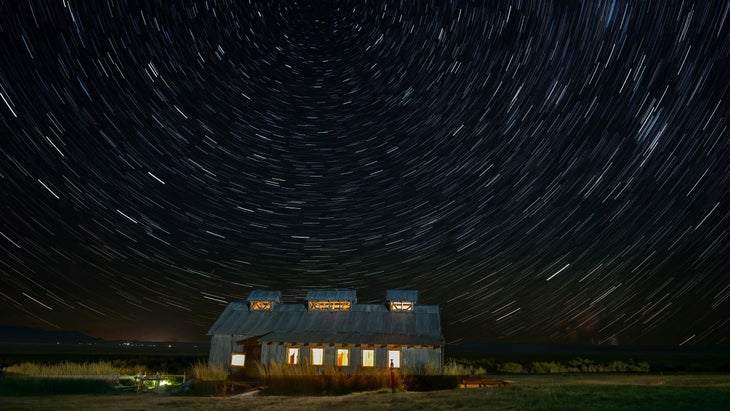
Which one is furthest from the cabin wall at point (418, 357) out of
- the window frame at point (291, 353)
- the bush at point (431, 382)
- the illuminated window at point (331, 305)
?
the illuminated window at point (331, 305)

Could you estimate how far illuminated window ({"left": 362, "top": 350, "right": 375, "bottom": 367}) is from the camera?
Answer: 94.1ft

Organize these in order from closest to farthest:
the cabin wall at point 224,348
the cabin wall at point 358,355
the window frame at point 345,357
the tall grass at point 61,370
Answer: the tall grass at point 61,370, the cabin wall at point 358,355, the window frame at point 345,357, the cabin wall at point 224,348

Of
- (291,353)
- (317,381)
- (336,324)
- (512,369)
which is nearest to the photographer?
(317,381)

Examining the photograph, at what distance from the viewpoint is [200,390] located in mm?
21500

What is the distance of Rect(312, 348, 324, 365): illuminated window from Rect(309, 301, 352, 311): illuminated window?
4.56 m

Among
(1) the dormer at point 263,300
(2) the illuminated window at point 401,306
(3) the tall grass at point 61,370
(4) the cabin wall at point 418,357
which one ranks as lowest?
(3) the tall grass at point 61,370

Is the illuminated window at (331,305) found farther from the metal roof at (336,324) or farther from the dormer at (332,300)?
the metal roof at (336,324)

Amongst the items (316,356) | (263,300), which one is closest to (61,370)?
(316,356)

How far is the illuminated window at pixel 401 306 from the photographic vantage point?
3288 cm

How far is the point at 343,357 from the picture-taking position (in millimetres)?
29078

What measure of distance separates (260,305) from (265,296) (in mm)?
758

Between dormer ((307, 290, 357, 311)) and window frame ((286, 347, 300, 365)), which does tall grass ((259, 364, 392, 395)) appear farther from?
dormer ((307, 290, 357, 311))

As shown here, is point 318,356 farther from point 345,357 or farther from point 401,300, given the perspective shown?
point 401,300

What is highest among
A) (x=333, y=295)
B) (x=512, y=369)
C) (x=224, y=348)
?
(x=333, y=295)
